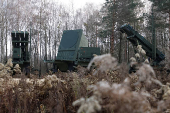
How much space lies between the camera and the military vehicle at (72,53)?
10.4m

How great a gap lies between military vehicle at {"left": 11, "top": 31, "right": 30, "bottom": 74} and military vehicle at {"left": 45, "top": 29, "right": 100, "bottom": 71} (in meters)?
1.58

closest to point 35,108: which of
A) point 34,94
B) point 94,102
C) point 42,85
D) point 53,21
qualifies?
point 34,94

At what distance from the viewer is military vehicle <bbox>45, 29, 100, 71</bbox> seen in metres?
10.4

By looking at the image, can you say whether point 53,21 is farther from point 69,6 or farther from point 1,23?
point 1,23

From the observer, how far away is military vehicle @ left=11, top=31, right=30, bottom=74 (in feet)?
34.9

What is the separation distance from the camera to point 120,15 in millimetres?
19281

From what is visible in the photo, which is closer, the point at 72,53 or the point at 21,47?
the point at 21,47

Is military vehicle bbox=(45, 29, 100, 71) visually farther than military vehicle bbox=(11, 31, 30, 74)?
No

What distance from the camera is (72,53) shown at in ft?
38.2

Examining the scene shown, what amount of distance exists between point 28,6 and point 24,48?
15.5 metres

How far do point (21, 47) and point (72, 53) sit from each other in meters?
3.71

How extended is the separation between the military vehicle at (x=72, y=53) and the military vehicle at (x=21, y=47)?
158 centimetres

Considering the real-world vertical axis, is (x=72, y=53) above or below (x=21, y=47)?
below

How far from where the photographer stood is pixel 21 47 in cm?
1127
